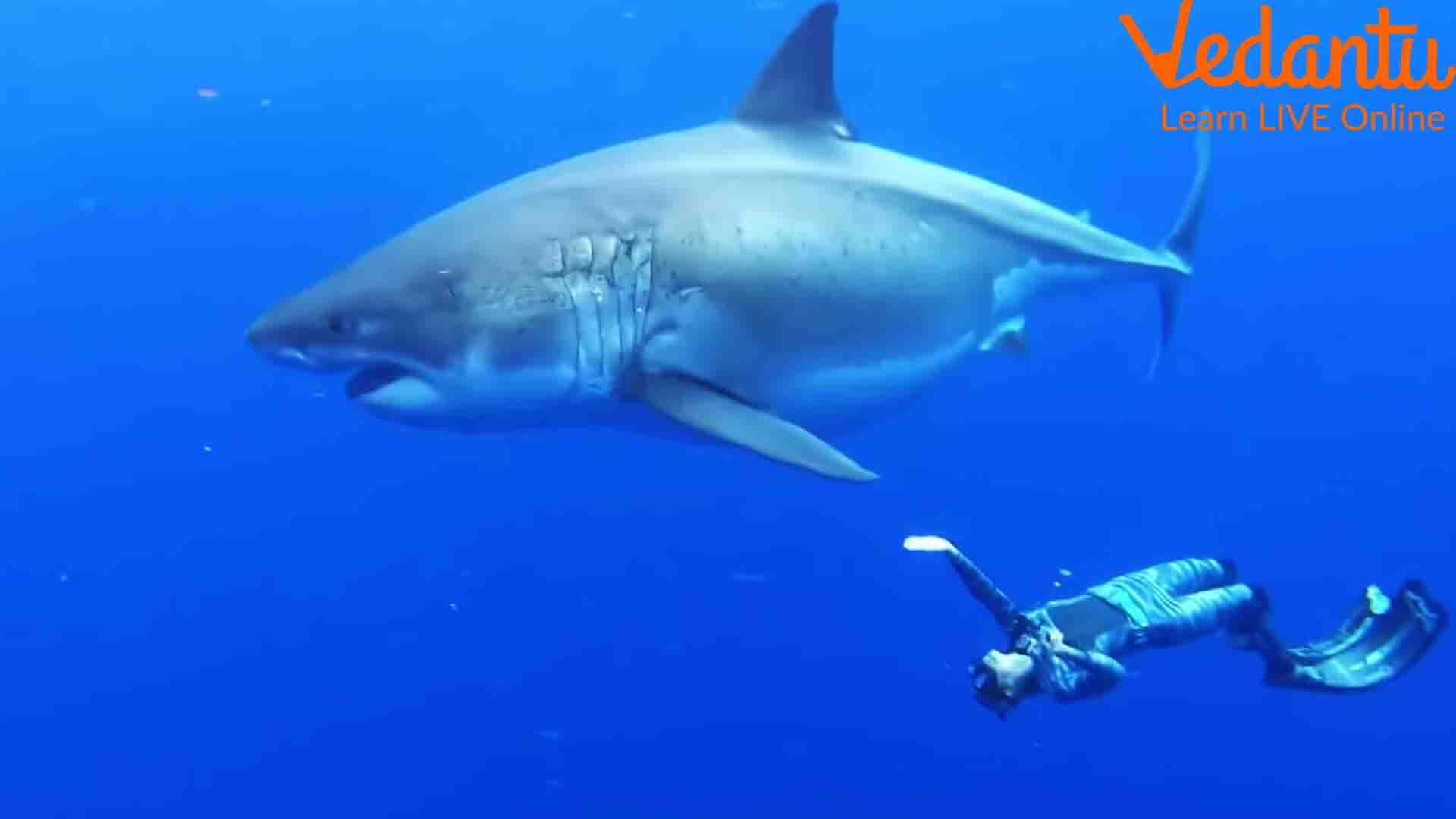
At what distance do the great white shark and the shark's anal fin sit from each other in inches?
0.4

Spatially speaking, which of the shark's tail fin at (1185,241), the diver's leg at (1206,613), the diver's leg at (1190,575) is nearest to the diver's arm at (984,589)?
the diver's leg at (1206,613)

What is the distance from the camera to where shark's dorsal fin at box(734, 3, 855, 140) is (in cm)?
627

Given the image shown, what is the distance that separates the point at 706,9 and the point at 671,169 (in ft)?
127

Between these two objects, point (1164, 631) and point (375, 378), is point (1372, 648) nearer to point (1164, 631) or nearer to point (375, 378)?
point (1164, 631)

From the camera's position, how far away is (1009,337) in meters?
7.17

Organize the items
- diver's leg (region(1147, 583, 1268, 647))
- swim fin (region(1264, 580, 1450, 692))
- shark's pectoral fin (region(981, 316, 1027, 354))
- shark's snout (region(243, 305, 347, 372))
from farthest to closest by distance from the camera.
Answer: shark's pectoral fin (region(981, 316, 1027, 354)) < swim fin (region(1264, 580, 1450, 692)) < diver's leg (region(1147, 583, 1268, 647)) < shark's snout (region(243, 305, 347, 372))

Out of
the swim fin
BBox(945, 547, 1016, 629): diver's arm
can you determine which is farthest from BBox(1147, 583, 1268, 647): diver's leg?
BBox(945, 547, 1016, 629): diver's arm

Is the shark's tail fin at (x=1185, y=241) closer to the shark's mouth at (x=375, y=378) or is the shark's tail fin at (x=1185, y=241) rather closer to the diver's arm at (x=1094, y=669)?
the diver's arm at (x=1094, y=669)

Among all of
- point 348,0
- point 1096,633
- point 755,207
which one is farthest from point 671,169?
point 348,0

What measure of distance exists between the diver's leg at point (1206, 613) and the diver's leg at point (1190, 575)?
0.05 metres

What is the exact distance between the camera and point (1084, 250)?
730 centimetres

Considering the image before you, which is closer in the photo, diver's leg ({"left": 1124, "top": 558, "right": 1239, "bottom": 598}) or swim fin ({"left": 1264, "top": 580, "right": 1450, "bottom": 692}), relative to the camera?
diver's leg ({"left": 1124, "top": 558, "right": 1239, "bottom": 598})

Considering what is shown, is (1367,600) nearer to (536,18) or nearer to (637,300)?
(637,300)

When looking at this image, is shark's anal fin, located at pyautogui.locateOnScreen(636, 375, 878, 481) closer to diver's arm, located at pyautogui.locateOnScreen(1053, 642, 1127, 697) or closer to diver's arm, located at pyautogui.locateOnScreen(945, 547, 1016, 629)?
diver's arm, located at pyautogui.locateOnScreen(945, 547, 1016, 629)
